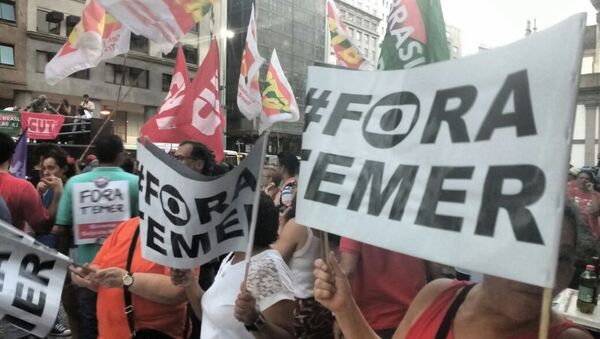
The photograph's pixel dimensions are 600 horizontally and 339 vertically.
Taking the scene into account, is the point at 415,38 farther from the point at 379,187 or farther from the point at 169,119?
the point at 379,187

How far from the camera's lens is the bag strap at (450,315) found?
156 cm

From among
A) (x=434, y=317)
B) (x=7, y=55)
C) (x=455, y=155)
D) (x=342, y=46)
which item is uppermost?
(x=7, y=55)

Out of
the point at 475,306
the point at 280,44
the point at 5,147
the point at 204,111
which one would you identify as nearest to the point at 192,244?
the point at 475,306

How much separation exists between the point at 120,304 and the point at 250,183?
1.02 meters

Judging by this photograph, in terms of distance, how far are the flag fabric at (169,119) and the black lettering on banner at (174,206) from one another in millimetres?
2118

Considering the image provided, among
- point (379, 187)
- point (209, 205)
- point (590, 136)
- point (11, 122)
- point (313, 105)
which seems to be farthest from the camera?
point (590, 136)

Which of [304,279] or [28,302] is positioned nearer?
[28,302]

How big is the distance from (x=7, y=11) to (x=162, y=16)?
27456 mm

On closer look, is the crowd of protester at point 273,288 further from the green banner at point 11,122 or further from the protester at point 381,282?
the green banner at point 11,122

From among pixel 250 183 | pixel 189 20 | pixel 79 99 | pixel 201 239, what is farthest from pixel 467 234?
pixel 79 99

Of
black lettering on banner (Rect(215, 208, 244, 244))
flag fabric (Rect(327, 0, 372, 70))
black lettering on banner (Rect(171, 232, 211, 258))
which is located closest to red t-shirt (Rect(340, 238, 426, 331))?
black lettering on banner (Rect(215, 208, 244, 244))

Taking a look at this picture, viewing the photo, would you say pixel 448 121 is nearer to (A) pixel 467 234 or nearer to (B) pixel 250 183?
(A) pixel 467 234

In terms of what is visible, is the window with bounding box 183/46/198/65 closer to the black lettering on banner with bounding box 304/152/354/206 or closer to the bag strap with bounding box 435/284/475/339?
the black lettering on banner with bounding box 304/152/354/206

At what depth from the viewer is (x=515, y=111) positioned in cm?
121
